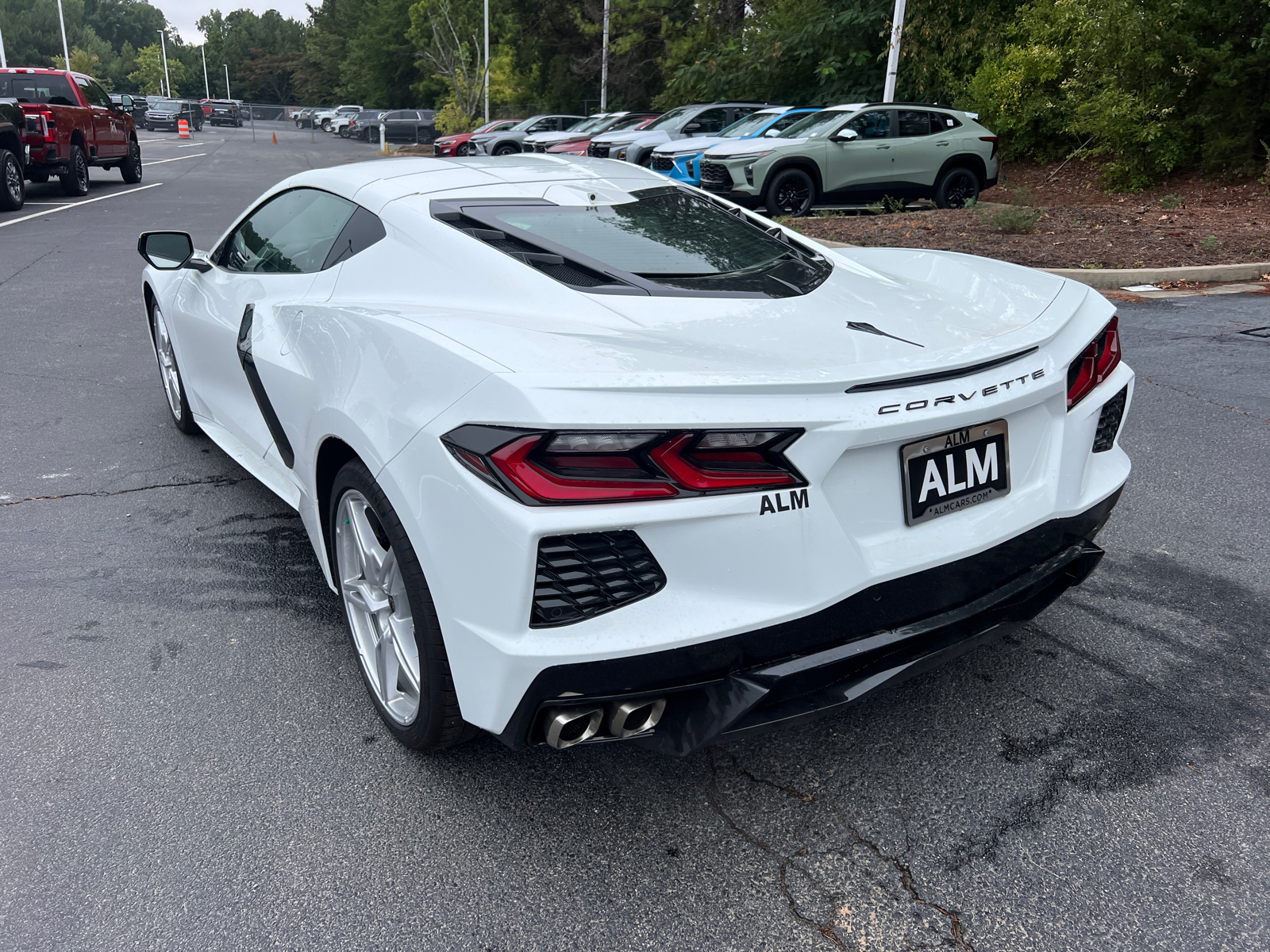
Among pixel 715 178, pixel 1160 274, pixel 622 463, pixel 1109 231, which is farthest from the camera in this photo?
pixel 715 178

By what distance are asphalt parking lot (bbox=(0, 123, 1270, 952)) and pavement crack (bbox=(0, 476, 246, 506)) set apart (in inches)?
13.7

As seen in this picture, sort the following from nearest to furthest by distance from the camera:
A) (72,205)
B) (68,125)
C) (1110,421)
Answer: (1110,421) → (72,205) → (68,125)

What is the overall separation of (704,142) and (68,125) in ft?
33.8

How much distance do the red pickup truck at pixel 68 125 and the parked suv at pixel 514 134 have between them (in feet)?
41.0

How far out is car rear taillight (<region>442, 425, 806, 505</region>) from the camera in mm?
1852

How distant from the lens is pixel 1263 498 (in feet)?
13.8

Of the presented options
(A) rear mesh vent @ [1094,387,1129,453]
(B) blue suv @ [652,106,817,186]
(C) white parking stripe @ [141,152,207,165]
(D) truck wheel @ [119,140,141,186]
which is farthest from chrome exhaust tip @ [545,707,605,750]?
(C) white parking stripe @ [141,152,207,165]

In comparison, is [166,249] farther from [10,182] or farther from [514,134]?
[514,134]

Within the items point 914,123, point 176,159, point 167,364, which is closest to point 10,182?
point 167,364

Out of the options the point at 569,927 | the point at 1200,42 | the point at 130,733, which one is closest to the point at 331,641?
the point at 130,733

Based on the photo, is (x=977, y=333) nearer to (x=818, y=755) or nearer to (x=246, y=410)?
(x=818, y=755)

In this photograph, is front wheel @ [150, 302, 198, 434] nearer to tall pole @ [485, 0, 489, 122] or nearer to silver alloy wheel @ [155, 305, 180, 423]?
silver alloy wheel @ [155, 305, 180, 423]

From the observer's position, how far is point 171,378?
193 inches

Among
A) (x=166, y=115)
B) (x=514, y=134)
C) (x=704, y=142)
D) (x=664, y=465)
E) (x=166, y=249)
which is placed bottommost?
(x=664, y=465)
